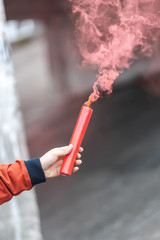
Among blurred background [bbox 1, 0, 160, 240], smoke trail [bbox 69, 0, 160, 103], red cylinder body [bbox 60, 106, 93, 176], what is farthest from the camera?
blurred background [bbox 1, 0, 160, 240]

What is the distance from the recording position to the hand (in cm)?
195

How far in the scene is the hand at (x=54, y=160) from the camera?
1946mm

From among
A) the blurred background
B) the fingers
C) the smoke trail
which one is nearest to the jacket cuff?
the fingers

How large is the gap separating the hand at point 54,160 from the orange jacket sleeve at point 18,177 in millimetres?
68

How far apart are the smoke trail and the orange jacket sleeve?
703 millimetres

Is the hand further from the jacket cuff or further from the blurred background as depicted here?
the blurred background

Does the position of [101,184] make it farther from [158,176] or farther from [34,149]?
[34,149]

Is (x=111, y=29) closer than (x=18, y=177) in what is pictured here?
No

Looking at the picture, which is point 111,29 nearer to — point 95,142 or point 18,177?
point 18,177

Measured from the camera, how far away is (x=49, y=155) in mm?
2014

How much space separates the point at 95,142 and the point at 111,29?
4844mm

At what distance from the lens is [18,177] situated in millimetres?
1931

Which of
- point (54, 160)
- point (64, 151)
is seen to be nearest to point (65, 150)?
point (64, 151)

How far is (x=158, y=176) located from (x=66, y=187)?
1450 millimetres
